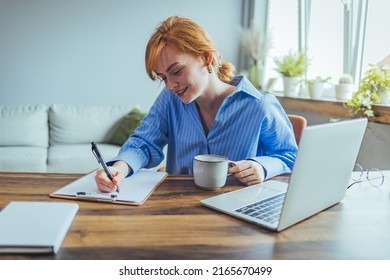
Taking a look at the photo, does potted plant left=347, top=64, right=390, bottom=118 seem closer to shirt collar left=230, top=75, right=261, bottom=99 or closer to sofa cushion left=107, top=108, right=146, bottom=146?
shirt collar left=230, top=75, right=261, bottom=99

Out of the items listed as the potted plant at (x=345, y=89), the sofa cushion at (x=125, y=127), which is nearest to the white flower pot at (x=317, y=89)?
the potted plant at (x=345, y=89)

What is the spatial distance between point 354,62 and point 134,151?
2122 millimetres

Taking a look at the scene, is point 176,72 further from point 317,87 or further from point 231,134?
point 317,87

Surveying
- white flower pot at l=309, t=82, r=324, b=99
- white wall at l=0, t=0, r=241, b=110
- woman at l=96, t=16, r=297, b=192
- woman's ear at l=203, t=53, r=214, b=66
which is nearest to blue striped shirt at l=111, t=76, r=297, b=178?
woman at l=96, t=16, r=297, b=192

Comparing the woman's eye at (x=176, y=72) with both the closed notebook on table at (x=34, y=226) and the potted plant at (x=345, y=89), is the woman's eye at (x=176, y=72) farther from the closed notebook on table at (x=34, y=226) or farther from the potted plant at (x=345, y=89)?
the potted plant at (x=345, y=89)

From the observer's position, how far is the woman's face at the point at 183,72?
1094 mm

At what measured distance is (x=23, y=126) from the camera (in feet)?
10.3

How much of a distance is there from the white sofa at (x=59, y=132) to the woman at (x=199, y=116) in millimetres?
1701

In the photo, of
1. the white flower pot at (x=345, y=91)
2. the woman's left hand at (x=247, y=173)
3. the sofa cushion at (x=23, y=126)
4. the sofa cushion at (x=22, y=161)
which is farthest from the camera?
the sofa cushion at (x=23, y=126)

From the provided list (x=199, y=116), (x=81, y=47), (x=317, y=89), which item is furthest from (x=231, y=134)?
(x=81, y=47)

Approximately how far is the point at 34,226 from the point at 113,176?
1.03 ft

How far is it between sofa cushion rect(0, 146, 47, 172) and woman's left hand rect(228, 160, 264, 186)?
2.14 meters

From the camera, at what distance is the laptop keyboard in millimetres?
728
